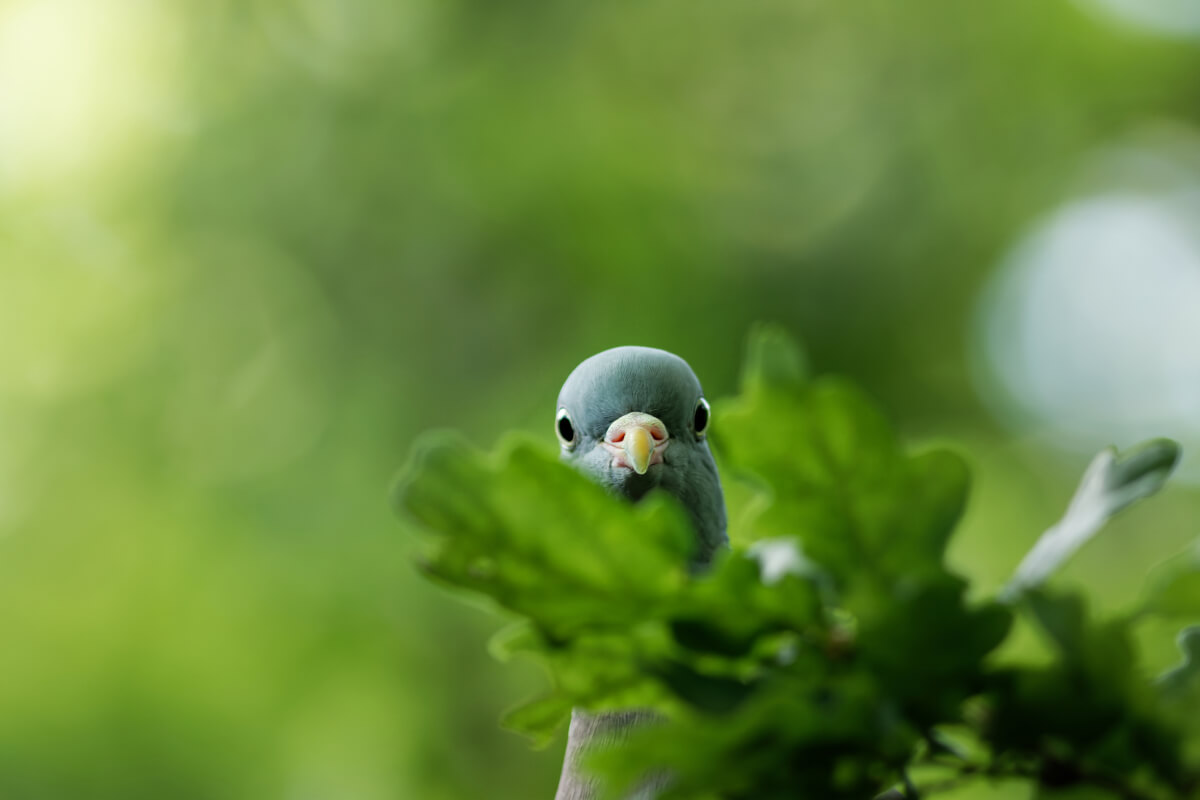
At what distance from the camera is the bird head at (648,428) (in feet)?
4.23

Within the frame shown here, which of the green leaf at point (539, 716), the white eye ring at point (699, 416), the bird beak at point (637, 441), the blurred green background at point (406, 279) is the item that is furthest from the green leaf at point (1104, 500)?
the blurred green background at point (406, 279)

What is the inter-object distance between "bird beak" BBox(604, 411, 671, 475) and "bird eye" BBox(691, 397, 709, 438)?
5cm

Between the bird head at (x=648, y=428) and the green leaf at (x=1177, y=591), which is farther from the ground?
the bird head at (x=648, y=428)

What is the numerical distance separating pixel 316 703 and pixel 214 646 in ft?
1.66

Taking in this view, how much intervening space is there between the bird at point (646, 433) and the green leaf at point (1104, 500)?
762 mm

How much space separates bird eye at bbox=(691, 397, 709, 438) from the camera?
1359mm

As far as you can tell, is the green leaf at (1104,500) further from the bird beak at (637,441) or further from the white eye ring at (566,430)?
the white eye ring at (566,430)

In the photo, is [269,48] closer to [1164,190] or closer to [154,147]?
[154,147]

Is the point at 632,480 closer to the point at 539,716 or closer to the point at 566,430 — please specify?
the point at 566,430

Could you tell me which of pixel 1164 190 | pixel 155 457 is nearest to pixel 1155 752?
pixel 155 457

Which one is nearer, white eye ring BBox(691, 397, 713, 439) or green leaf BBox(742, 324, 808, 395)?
green leaf BBox(742, 324, 808, 395)

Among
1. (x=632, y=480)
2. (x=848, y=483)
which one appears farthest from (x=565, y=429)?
(x=848, y=483)

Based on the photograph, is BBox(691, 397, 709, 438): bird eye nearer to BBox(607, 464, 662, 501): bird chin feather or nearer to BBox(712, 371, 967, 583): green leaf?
BBox(607, 464, 662, 501): bird chin feather

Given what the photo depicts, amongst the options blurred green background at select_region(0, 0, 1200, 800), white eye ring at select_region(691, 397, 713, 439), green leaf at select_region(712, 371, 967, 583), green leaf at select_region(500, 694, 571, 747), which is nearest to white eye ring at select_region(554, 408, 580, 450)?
white eye ring at select_region(691, 397, 713, 439)
